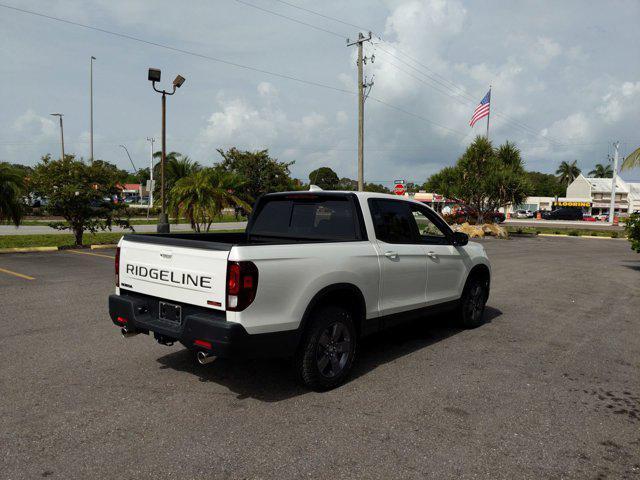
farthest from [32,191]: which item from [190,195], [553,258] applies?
[553,258]

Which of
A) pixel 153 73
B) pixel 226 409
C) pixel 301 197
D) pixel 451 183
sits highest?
pixel 153 73

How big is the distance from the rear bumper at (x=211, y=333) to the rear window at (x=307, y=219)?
1288mm

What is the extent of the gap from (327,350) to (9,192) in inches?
548

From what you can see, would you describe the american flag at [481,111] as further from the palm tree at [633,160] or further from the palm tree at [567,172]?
the palm tree at [567,172]

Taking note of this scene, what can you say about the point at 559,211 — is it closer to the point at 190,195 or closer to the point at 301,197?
the point at 190,195

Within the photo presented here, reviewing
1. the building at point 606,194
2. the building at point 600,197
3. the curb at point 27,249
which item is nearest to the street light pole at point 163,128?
the curb at point 27,249

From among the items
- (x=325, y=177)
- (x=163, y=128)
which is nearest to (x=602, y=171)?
(x=325, y=177)

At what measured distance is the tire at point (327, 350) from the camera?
→ 405 centimetres

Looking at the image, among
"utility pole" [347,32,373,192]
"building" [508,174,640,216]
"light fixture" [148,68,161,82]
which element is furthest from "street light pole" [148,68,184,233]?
"building" [508,174,640,216]

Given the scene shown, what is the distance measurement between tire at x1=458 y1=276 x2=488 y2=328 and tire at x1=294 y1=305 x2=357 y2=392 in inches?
94.7

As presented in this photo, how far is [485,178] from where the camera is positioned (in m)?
29.1

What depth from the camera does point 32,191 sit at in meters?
15.1

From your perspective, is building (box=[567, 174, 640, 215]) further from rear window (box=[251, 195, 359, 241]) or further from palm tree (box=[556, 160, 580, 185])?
rear window (box=[251, 195, 359, 241])

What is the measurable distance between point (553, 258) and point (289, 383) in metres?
14.8
